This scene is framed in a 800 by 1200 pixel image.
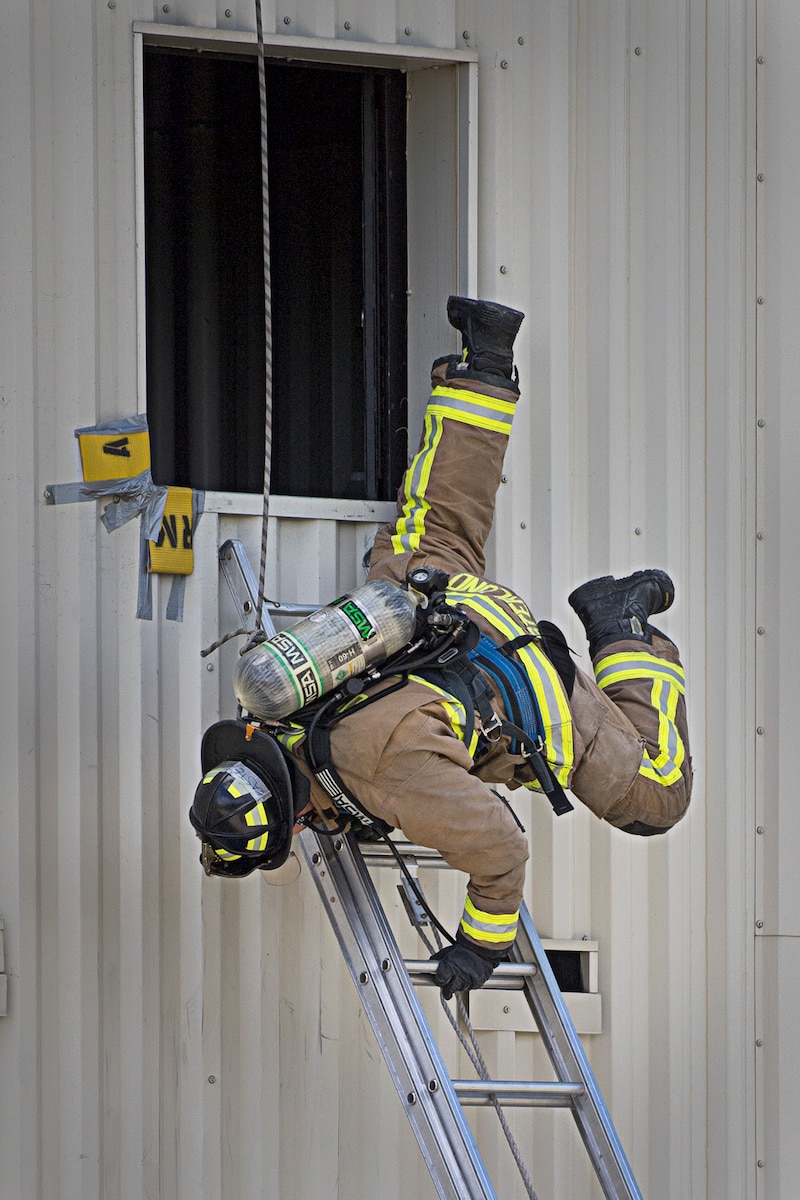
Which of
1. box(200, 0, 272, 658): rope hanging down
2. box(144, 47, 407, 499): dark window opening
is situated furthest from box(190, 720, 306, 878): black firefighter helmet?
box(144, 47, 407, 499): dark window opening

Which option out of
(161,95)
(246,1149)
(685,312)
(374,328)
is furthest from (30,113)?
(246,1149)

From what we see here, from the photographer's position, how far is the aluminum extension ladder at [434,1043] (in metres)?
4.36

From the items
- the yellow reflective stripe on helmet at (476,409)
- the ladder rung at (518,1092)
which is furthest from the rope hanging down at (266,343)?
the ladder rung at (518,1092)

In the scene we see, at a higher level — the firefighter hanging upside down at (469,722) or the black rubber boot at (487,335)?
the black rubber boot at (487,335)

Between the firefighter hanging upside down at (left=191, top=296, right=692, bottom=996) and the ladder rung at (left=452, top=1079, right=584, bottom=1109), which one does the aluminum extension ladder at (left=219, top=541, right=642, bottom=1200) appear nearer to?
the ladder rung at (left=452, top=1079, right=584, bottom=1109)

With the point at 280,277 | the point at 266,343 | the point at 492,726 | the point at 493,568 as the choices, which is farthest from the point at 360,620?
the point at 280,277

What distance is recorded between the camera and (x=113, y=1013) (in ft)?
18.0

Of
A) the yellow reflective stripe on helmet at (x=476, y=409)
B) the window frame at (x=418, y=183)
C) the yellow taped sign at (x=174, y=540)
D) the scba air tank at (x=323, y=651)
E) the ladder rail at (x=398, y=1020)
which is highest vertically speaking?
the window frame at (x=418, y=183)

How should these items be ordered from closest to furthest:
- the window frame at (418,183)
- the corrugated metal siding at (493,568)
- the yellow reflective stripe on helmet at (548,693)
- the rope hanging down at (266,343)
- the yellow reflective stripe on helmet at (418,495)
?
the rope hanging down at (266,343)
the yellow reflective stripe on helmet at (548,693)
the yellow reflective stripe on helmet at (418,495)
the corrugated metal siding at (493,568)
the window frame at (418,183)

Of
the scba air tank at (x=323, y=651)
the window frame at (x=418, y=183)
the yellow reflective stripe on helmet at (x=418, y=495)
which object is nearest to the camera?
the scba air tank at (x=323, y=651)

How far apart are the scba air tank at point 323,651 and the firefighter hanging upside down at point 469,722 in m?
0.06

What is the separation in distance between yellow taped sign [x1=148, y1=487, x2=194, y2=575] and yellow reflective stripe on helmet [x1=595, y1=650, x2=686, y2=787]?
56.6 inches

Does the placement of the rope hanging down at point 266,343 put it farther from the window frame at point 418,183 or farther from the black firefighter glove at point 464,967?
the black firefighter glove at point 464,967

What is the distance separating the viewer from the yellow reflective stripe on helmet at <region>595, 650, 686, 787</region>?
16.5 feet
